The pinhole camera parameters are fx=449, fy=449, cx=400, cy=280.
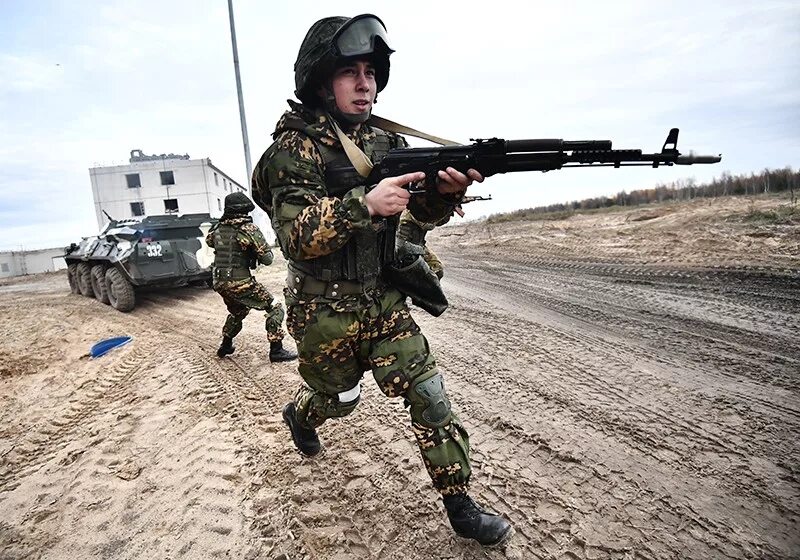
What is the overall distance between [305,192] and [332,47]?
66cm

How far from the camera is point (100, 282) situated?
9664mm

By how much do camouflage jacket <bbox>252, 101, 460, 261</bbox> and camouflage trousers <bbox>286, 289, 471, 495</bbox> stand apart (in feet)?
1.13

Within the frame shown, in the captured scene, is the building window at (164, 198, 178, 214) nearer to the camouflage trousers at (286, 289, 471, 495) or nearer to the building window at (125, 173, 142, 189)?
the building window at (125, 173, 142, 189)

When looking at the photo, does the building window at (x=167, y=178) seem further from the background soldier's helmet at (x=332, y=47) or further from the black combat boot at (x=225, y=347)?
the background soldier's helmet at (x=332, y=47)

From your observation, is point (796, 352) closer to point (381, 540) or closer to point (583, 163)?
point (583, 163)

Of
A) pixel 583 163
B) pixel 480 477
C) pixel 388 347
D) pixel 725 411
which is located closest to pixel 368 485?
pixel 480 477

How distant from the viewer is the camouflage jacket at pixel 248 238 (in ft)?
17.1

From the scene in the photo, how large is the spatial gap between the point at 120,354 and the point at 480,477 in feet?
16.4

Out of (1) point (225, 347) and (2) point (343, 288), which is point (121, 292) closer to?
(1) point (225, 347)

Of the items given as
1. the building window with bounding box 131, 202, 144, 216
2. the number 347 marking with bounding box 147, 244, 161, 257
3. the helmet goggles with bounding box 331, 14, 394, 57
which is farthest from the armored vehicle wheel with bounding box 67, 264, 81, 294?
the building window with bounding box 131, 202, 144, 216

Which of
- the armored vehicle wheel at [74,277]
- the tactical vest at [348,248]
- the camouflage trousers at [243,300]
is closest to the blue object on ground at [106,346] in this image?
the camouflage trousers at [243,300]

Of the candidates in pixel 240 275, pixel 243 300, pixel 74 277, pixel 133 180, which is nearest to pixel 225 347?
pixel 243 300

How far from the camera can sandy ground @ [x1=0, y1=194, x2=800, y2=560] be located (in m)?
2.11

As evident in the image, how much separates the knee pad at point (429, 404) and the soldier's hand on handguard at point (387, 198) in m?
0.79
